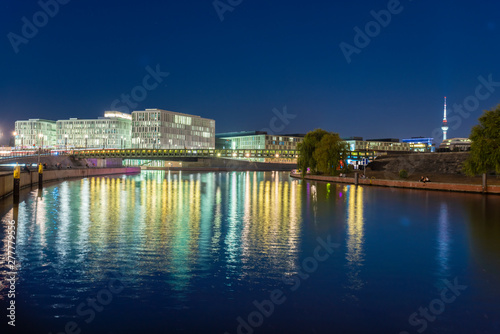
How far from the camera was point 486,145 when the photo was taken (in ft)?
130

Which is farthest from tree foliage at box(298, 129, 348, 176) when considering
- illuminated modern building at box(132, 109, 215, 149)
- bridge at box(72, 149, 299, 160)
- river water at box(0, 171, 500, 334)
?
illuminated modern building at box(132, 109, 215, 149)

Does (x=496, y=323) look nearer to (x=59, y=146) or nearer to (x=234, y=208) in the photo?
(x=234, y=208)

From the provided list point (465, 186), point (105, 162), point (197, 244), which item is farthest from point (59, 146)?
point (197, 244)

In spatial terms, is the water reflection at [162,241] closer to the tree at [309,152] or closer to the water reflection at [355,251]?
the water reflection at [355,251]

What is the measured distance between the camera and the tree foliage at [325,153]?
212ft

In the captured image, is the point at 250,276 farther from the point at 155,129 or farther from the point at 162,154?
the point at 155,129

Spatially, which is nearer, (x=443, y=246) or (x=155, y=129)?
(x=443, y=246)

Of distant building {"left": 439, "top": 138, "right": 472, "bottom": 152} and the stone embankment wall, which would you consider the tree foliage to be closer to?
the stone embankment wall

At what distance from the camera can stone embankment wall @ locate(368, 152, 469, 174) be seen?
73500mm

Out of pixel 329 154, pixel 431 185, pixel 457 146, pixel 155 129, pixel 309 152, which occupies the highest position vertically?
pixel 155 129

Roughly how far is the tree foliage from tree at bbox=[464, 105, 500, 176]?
2458 cm

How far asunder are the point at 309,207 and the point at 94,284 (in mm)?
18247

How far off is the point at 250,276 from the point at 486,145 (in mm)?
36638

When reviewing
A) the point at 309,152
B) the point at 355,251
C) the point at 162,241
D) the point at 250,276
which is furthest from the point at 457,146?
the point at 250,276
